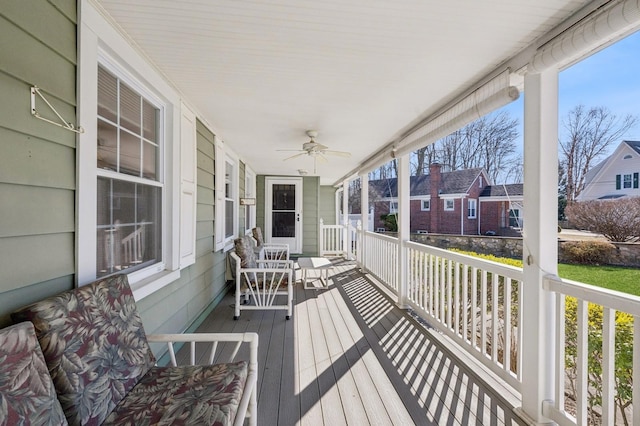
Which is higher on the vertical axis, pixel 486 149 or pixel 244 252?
pixel 486 149

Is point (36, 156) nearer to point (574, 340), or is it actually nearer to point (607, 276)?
point (607, 276)

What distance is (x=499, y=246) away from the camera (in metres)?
2.66

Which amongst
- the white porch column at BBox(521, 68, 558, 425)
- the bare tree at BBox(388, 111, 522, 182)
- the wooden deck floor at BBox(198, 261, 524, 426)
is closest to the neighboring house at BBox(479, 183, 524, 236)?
the bare tree at BBox(388, 111, 522, 182)

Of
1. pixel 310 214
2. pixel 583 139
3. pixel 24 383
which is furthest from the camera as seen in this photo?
pixel 310 214

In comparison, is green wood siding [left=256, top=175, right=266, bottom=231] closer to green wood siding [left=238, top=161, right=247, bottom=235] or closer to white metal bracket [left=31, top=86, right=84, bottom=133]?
green wood siding [left=238, top=161, right=247, bottom=235]

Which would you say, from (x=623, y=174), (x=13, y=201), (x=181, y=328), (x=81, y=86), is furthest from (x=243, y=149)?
(x=623, y=174)

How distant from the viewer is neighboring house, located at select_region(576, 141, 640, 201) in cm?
147

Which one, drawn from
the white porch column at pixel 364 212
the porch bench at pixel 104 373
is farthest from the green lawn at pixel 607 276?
the white porch column at pixel 364 212

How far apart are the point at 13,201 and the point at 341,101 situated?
7.95 feet

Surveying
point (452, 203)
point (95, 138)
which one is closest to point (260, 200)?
point (452, 203)

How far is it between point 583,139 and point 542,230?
1.91 feet

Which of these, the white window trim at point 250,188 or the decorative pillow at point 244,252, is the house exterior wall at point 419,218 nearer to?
the decorative pillow at point 244,252

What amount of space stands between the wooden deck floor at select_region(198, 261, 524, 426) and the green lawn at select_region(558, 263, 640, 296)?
96 cm

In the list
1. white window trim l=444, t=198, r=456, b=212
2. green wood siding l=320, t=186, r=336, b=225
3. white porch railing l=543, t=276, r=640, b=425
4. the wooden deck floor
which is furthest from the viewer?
green wood siding l=320, t=186, r=336, b=225
